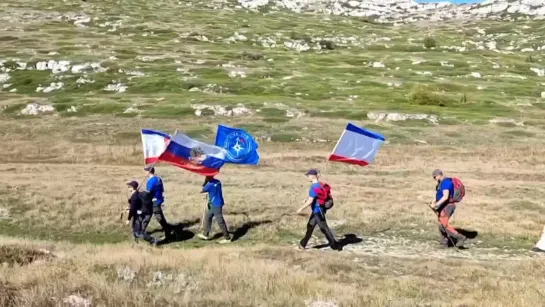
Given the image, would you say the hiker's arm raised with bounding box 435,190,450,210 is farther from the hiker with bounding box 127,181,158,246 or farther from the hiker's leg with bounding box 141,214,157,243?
the hiker's leg with bounding box 141,214,157,243

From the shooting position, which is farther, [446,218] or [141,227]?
[141,227]

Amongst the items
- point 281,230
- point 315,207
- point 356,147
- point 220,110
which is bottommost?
point 220,110

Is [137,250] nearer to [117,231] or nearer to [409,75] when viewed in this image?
[117,231]

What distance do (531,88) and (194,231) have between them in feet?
314

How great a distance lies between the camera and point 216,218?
21859mm

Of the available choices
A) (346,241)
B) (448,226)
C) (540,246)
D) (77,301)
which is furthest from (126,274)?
(540,246)

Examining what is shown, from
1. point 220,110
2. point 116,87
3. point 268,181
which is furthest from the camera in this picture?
point 116,87

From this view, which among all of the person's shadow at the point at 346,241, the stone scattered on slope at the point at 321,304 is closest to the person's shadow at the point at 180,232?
the person's shadow at the point at 346,241

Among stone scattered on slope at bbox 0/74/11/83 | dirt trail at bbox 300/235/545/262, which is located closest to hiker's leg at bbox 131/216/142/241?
dirt trail at bbox 300/235/545/262

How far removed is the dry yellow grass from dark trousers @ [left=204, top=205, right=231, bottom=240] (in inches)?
28.3

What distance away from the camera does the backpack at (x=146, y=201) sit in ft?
70.0

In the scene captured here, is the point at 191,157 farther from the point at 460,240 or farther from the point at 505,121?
the point at 505,121

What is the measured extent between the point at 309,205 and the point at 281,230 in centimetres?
379

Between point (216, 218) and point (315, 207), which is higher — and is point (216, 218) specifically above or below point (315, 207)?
below
